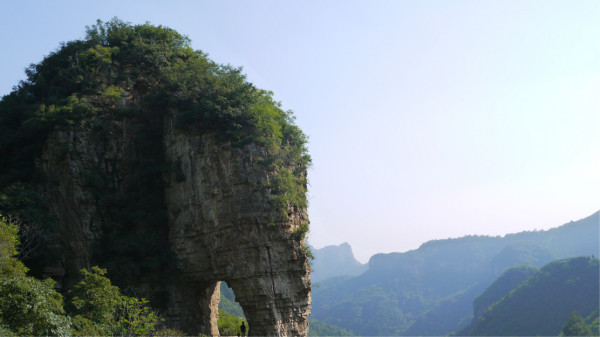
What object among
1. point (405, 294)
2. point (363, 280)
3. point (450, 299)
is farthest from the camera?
point (363, 280)

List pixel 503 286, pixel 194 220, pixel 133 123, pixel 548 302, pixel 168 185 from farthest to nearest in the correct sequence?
pixel 503 286
pixel 548 302
pixel 133 123
pixel 168 185
pixel 194 220

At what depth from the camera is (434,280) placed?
167250mm

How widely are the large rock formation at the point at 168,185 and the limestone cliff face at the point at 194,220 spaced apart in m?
0.06

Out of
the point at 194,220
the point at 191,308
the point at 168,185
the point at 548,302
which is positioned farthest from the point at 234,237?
the point at 548,302

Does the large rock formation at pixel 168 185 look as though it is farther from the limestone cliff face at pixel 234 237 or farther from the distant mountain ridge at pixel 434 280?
the distant mountain ridge at pixel 434 280

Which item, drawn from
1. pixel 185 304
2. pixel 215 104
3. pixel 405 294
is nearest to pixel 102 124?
pixel 215 104

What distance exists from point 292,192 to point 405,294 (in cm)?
14726

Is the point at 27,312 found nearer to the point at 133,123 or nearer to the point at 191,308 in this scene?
the point at 191,308

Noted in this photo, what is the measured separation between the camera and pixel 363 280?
186 meters

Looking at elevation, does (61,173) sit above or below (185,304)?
above

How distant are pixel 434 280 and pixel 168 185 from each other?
15984cm

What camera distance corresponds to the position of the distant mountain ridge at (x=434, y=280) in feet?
433

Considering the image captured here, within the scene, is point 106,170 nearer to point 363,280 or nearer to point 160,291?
point 160,291

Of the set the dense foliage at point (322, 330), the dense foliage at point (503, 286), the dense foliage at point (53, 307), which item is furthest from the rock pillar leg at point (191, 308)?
the dense foliage at point (503, 286)
